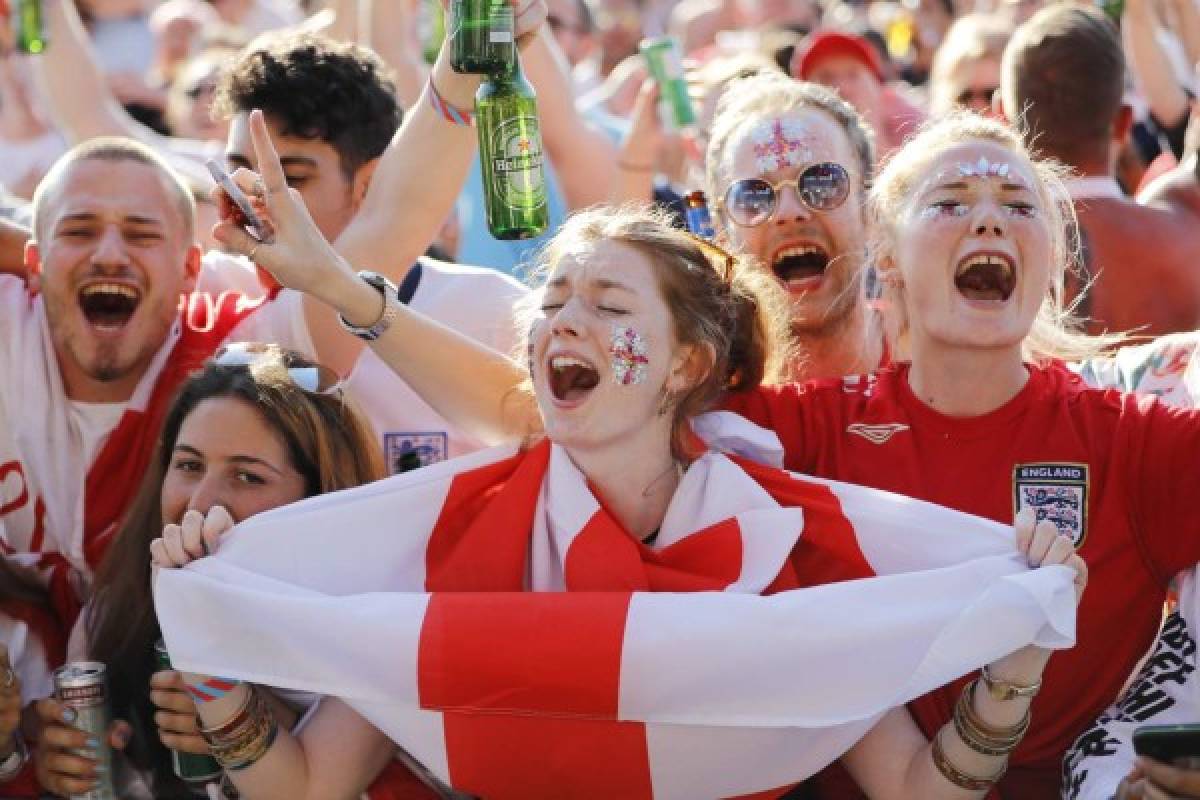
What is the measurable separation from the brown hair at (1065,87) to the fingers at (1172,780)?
2.48 meters

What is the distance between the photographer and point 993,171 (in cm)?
346

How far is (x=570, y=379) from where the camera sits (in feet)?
10.9

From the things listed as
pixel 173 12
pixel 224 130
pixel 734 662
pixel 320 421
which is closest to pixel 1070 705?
pixel 734 662

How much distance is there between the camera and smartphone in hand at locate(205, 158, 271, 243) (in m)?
3.47

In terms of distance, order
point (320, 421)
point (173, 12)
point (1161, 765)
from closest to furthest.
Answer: point (1161, 765) < point (320, 421) < point (173, 12)

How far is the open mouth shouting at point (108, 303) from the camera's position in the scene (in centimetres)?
407

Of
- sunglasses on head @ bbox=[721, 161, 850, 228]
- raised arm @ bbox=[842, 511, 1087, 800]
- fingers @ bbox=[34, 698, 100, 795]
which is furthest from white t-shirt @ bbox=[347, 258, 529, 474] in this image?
raised arm @ bbox=[842, 511, 1087, 800]

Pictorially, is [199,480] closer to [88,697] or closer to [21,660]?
[88,697]

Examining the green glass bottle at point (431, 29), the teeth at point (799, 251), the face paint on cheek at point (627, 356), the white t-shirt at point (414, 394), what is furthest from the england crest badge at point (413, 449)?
the green glass bottle at point (431, 29)

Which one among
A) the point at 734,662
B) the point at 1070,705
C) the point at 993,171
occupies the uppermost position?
the point at 993,171

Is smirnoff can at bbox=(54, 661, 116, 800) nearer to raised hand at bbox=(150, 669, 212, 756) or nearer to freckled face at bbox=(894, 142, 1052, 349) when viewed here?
raised hand at bbox=(150, 669, 212, 756)

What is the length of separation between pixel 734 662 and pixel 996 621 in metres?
0.39

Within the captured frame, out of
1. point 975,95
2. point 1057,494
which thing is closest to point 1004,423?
point 1057,494

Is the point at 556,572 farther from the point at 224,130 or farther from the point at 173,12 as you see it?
the point at 173,12
